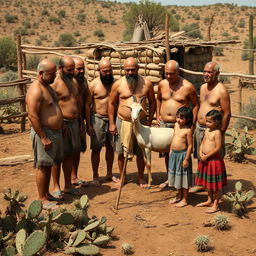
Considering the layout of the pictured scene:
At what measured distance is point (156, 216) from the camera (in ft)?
17.3

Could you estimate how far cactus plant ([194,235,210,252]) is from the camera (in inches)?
171

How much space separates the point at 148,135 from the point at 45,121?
4.81 ft

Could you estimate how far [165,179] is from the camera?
6711 mm

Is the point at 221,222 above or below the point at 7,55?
below

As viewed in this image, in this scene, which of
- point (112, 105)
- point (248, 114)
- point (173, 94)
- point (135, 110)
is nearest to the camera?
point (135, 110)

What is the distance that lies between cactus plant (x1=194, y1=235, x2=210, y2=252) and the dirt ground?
8 cm

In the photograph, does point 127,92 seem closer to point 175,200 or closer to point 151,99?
point 151,99

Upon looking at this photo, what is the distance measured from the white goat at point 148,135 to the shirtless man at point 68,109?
0.81 m

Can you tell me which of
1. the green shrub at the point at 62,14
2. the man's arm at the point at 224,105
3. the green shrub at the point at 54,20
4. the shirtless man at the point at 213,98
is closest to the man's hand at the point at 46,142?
the shirtless man at the point at 213,98

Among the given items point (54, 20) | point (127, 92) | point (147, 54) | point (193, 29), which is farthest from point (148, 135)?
point (54, 20)

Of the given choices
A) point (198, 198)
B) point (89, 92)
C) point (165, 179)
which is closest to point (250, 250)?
point (198, 198)

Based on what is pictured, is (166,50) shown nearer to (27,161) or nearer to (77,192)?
(27,161)

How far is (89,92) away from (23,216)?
2.25 meters

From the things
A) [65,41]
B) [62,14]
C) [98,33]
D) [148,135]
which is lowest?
[148,135]
